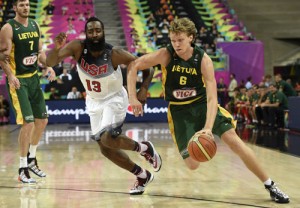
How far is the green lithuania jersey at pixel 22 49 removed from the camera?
290 inches

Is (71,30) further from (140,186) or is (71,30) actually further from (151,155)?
(140,186)

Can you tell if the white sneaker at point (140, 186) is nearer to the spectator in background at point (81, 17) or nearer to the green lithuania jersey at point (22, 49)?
the green lithuania jersey at point (22, 49)

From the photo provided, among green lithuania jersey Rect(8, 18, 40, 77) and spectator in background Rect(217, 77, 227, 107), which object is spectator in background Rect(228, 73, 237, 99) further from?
green lithuania jersey Rect(8, 18, 40, 77)

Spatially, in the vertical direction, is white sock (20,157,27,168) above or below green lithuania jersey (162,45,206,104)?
below

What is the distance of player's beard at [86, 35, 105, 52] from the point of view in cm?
605

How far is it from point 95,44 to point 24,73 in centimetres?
173

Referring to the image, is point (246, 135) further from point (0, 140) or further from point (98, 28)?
point (98, 28)

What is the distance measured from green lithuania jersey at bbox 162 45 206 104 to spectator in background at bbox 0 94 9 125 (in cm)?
1492

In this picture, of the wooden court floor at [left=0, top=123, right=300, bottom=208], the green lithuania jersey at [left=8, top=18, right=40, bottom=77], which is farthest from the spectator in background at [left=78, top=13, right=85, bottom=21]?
the green lithuania jersey at [left=8, top=18, right=40, bottom=77]

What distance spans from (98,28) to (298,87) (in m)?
15.8

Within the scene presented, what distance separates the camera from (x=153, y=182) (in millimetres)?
6949

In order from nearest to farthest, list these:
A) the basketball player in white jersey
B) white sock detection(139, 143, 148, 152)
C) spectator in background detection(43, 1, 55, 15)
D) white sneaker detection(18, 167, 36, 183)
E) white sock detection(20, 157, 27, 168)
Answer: the basketball player in white jersey, white sock detection(139, 143, 148, 152), white sneaker detection(18, 167, 36, 183), white sock detection(20, 157, 27, 168), spectator in background detection(43, 1, 55, 15)

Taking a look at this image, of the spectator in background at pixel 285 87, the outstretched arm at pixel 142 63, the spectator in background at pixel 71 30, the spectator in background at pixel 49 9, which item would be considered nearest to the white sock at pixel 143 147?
the outstretched arm at pixel 142 63

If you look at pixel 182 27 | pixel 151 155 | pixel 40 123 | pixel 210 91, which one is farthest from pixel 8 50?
pixel 210 91
